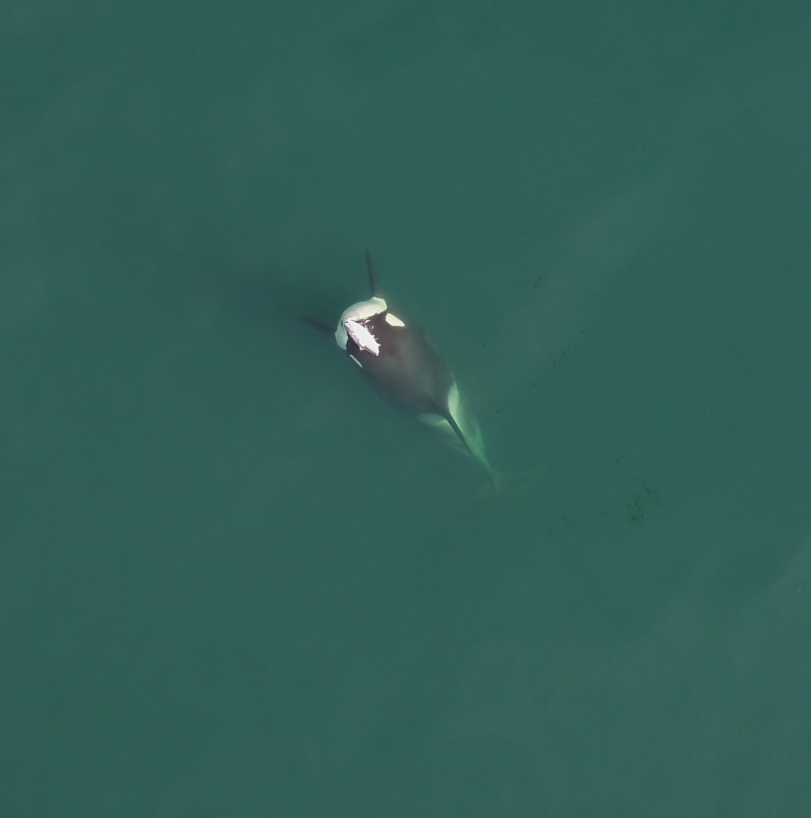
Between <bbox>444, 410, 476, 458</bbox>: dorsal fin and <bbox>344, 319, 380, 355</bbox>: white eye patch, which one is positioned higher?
<bbox>344, 319, 380, 355</bbox>: white eye patch

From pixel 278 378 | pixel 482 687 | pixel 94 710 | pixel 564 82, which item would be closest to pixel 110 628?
pixel 94 710

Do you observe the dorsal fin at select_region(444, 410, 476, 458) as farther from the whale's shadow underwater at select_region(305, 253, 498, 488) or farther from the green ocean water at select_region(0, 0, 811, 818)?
the green ocean water at select_region(0, 0, 811, 818)

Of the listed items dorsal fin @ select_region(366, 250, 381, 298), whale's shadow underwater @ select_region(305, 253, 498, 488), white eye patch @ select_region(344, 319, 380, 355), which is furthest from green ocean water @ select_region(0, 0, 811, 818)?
white eye patch @ select_region(344, 319, 380, 355)

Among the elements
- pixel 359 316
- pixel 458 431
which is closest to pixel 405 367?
pixel 359 316

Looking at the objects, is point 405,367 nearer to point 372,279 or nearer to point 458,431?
point 458,431

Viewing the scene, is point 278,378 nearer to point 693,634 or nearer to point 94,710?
point 94,710

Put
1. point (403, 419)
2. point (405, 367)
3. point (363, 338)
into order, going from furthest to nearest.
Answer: point (403, 419) → point (405, 367) → point (363, 338)
